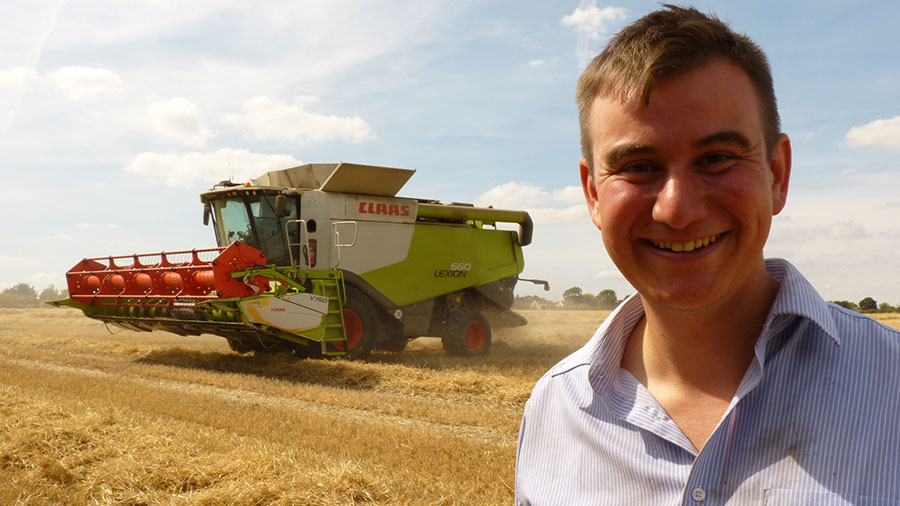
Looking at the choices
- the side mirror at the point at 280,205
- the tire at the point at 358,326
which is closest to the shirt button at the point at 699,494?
the side mirror at the point at 280,205

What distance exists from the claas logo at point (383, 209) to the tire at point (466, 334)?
7.13ft

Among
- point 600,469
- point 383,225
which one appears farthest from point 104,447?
point 383,225

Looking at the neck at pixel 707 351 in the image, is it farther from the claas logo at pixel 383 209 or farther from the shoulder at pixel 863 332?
the claas logo at pixel 383 209

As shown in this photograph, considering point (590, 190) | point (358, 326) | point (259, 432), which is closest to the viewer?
point (590, 190)

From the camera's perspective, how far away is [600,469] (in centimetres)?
140

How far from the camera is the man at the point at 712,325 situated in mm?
1182

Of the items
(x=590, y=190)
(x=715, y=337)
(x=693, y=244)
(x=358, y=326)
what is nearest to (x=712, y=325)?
(x=715, y=337)

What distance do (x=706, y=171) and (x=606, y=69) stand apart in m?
0.30

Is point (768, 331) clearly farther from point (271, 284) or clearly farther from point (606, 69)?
point (271, 284)

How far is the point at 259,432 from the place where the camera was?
5.67 m

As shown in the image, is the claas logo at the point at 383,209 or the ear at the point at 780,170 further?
the claas logo at the point at 383,209

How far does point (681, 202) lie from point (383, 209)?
421 inches

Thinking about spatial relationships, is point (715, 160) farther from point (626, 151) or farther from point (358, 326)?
point (358, 326)

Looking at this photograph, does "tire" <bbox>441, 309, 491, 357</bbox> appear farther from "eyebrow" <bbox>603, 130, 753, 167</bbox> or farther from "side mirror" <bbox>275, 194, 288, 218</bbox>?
"eyebrow" <bbox>603, 130, 753, 167</bbox>
